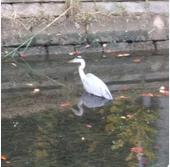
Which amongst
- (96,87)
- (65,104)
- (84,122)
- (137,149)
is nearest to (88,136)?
(84,122)

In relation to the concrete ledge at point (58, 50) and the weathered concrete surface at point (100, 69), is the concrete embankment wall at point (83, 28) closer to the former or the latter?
the concrete ledge at point (58, 50)

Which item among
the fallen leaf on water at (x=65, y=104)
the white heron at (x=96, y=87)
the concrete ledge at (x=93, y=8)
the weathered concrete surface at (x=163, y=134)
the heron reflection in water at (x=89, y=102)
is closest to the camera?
the weathered concrete surface at (x=163, y=134)

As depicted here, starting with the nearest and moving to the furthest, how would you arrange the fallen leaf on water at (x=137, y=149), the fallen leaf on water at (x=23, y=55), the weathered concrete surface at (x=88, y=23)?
the fallen leaf on water at (x=137, y=149), the fallen leaf on water at (x=23, y=55), the weathered concrete surface at (x=88, y=23)

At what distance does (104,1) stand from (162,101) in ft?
13.0

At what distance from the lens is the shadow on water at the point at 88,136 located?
5.93 m

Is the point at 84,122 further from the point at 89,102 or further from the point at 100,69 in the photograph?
the point at 100,69

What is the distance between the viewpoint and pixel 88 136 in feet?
21.5

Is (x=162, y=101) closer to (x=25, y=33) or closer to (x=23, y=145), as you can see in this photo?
(x=23, y=145)

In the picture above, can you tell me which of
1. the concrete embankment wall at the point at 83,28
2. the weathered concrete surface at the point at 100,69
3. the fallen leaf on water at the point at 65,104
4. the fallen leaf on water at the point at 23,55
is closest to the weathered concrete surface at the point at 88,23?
the concrete embankment wall at the point at 83,28

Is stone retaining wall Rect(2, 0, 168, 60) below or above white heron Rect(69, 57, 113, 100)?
above


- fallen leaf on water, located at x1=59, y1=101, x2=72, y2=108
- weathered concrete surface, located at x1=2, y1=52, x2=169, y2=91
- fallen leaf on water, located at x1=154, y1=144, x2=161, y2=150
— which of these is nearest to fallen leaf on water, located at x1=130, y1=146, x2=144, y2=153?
fallen leaf on water, located at x1=154, y1=144, x2=161, y2=150

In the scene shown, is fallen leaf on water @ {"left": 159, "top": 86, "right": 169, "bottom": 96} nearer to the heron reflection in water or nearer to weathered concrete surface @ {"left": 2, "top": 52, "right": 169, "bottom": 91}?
weathered concrete surface @ {"left": 2, "top": 52, "right": 169, "bottom": 91}

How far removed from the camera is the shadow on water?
19.5 feet

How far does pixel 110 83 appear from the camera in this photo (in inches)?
345
